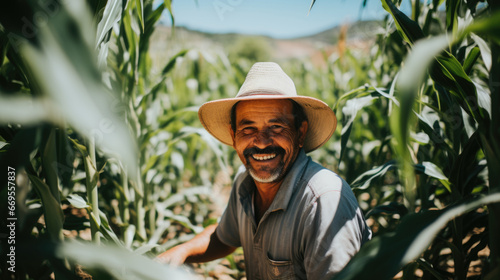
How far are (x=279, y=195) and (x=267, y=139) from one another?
20cm

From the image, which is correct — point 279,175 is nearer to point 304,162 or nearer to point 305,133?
point 304,162

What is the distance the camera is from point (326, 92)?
3.23 meters

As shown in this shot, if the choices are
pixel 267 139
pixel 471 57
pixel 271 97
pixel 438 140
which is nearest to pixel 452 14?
pixel 471 57

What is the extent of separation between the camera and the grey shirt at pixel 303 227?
34.8 inches

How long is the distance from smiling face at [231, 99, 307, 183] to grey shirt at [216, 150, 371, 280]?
0.18 ft

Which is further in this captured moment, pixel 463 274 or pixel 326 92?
pixel 326 92

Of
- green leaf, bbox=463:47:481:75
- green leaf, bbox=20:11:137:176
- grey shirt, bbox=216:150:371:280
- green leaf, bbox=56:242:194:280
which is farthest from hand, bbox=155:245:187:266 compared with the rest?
green leaf, bbox=463:47:481:75

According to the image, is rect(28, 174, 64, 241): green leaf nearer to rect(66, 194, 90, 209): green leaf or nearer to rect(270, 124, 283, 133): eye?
rect(66, 194, 90, 209): green leaf

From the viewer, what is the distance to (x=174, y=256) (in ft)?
3.68

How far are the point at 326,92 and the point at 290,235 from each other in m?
2.43

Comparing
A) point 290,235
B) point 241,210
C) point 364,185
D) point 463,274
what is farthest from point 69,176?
point 463,274

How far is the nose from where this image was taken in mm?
1124

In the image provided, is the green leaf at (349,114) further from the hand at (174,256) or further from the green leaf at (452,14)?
the hand at (174,256)

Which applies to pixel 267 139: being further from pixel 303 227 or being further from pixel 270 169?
pixel 303 227
